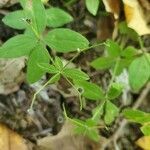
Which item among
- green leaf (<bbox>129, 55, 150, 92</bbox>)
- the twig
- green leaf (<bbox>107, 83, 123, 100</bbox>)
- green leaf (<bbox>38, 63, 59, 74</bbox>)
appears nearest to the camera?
green leaf (<bbox>38, 63, 59, 74</bbox>)

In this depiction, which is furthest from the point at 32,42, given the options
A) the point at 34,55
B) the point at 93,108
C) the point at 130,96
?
the point at 130,96

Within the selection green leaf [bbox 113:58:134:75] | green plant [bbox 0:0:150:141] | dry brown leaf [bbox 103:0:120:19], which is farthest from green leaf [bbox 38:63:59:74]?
dry brown leaf [bbox 103:0:120:19]

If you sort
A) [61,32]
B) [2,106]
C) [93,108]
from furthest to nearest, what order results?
[93,108] → [2,106] → [61,32]

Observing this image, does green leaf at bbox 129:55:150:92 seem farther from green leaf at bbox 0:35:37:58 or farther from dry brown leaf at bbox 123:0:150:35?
green leaf at bbox 0:35:37:58

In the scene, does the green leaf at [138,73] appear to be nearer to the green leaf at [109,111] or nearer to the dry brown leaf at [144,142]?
the green leaf at [109,111]

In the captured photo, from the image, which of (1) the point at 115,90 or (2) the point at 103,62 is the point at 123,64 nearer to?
(2) the point at 103,62

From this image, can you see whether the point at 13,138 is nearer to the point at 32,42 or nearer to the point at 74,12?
the point at 32,42
